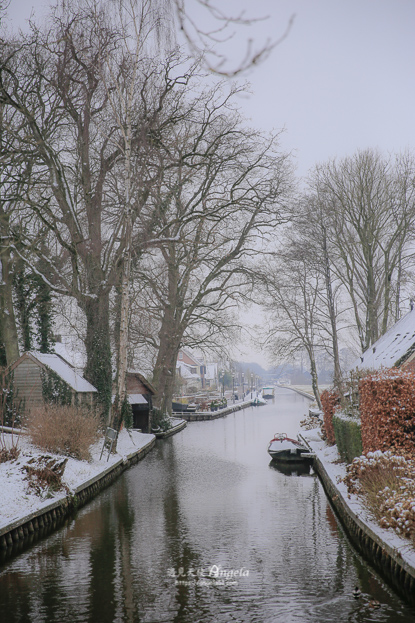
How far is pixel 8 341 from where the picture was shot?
2945 cm

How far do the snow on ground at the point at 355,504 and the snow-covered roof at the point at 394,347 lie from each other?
3393 mm

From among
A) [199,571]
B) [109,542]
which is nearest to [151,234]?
[109,542]

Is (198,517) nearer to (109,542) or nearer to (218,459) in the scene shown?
(109,542)

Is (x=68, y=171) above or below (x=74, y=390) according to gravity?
above

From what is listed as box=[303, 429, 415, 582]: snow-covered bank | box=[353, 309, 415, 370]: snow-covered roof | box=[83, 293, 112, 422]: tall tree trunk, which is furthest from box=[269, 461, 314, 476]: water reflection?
box=[83, 293, 112, 422]: tall tree trunk

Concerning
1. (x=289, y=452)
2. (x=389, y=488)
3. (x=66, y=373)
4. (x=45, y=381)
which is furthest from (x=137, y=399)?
(x=389, y=488)

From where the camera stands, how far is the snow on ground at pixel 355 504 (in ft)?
30.1

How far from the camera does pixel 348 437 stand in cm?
1820

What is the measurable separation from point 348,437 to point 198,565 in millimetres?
8867

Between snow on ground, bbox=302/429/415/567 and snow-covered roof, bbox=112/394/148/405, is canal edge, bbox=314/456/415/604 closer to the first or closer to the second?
snow on ground, bbox=302/429/415/567

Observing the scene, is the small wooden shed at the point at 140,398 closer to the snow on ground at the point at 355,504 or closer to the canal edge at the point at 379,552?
the snow on ground at the point at 355,504

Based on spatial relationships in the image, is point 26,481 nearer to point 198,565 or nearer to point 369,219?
point 198,565

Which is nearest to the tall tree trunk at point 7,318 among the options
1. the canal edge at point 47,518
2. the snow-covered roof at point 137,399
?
the snow-covered roof at point 137,399

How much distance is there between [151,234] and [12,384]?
345 inches
